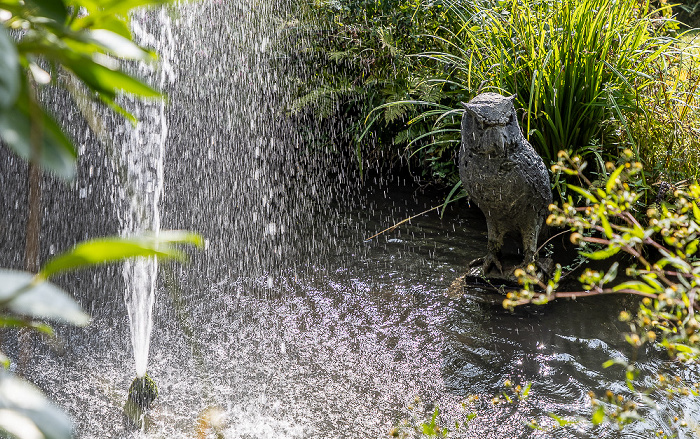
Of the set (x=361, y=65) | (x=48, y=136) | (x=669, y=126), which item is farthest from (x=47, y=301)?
(x=361, y=65)

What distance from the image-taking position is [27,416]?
0.29 metres

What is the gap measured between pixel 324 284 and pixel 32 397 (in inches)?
140

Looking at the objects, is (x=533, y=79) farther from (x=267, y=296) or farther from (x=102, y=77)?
(x=102, y=77)

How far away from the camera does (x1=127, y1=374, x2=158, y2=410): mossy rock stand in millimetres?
2664

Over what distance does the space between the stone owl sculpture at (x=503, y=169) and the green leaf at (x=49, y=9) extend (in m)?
2.69

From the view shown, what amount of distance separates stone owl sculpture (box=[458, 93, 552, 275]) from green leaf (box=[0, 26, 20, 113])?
2773mm

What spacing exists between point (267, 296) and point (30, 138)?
3.43 meters

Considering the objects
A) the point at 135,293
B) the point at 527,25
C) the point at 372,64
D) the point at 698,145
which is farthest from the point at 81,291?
the point at 698,145

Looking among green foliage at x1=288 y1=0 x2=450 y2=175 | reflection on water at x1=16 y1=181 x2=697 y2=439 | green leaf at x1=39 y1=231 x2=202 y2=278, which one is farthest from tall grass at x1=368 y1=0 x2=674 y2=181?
green leaf at x1=39 y1=231 x2=202 y2=278

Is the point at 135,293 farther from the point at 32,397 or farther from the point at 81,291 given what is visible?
the point at 32,397

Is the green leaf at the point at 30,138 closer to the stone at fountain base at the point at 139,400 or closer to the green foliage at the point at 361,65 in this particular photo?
the stone at fountain base at the point at 139,400

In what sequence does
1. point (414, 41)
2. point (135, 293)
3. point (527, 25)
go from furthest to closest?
point (414, 41), point (527, 25), point (135, 293)

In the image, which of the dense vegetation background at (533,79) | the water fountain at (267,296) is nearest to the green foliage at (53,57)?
the water fountain at (267,296)

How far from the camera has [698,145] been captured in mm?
3930
